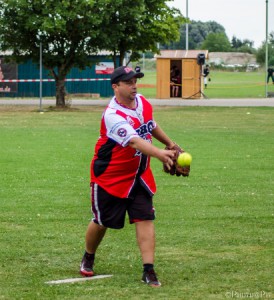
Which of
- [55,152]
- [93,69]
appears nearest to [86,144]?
[55,152]

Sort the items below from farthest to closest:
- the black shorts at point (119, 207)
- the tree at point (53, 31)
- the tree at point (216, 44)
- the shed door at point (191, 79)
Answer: the tree at point (216, 44)
the shed door at point (191, 79)
the tree at point (53, 31)
the black shorts at point (119, 207)

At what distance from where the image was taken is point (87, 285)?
7.64m

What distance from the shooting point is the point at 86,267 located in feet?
26.6

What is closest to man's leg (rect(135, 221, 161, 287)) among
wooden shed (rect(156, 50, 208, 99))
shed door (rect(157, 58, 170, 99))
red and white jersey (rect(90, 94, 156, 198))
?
red and white jersey (rect(90, 94, 156, 198))

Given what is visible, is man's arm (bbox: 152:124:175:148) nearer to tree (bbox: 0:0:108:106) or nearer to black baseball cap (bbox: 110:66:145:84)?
black baseball cap (bbox: 110:66:145:84)

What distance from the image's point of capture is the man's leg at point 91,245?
808 cm

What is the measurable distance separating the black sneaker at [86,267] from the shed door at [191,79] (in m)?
36.5

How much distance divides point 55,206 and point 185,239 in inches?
107

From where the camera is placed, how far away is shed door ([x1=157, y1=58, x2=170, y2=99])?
44875 mm

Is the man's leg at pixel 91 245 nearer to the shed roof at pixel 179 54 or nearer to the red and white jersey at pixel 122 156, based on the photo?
the red and white jersey at pixel 122 156

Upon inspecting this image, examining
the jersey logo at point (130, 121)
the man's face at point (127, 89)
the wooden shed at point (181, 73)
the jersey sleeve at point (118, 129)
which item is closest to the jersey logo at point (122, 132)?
the jersey sleeve at point (118, 129)

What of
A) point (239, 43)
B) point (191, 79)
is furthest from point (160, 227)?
point (239, 43)

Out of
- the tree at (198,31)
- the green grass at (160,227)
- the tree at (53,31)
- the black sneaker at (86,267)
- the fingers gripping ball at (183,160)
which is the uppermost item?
the tree at (198,31)

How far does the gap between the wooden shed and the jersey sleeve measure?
36399 millimetres
